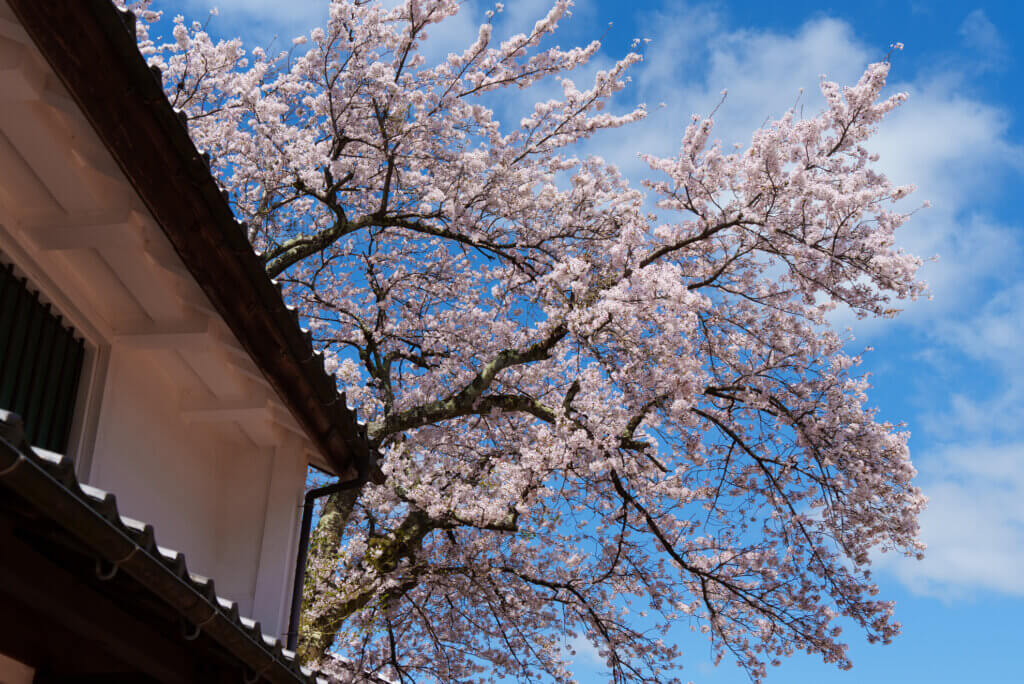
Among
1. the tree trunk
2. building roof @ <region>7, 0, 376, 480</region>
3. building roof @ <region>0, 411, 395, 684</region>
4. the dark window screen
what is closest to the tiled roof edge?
building roof @ <region>0, 411, 395, 684</region>

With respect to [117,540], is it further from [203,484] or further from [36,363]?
[203,484]

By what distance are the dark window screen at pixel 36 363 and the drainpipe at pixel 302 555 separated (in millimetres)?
1967

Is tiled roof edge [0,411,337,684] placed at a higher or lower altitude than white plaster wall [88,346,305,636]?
lower

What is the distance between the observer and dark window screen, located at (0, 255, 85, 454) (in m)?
4.32

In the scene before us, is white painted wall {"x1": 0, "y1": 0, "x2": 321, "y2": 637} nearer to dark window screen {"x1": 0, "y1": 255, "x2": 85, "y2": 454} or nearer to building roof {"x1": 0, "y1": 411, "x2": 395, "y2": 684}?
dark window screen {"x1": 0, "y1": 255, "x2": 85, "y2": 454}

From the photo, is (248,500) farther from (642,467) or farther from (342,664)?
(642,467)

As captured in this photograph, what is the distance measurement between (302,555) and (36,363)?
7.77 feet

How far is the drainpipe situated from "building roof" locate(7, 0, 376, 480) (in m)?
0.76

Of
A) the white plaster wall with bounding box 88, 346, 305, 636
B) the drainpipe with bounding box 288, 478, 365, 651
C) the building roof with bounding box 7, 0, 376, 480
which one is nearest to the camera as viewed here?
the building roof with bounding box 7, 0, 376, 480

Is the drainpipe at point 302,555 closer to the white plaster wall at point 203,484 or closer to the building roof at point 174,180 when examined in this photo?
the white plaster wall at point 203,484

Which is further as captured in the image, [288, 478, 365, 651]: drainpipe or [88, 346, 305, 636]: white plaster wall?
[288, 478, 365, 651]: drainpipe

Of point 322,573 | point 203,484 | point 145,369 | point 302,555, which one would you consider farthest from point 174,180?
point 322,573

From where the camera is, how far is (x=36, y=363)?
4562mm

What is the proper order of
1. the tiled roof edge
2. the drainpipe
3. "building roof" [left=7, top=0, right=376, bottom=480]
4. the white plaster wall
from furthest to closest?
the drainpipe < the white plaster wall < "building roof" [left=7, top=0, right=376, bottom=480] < the tiled roof edge
